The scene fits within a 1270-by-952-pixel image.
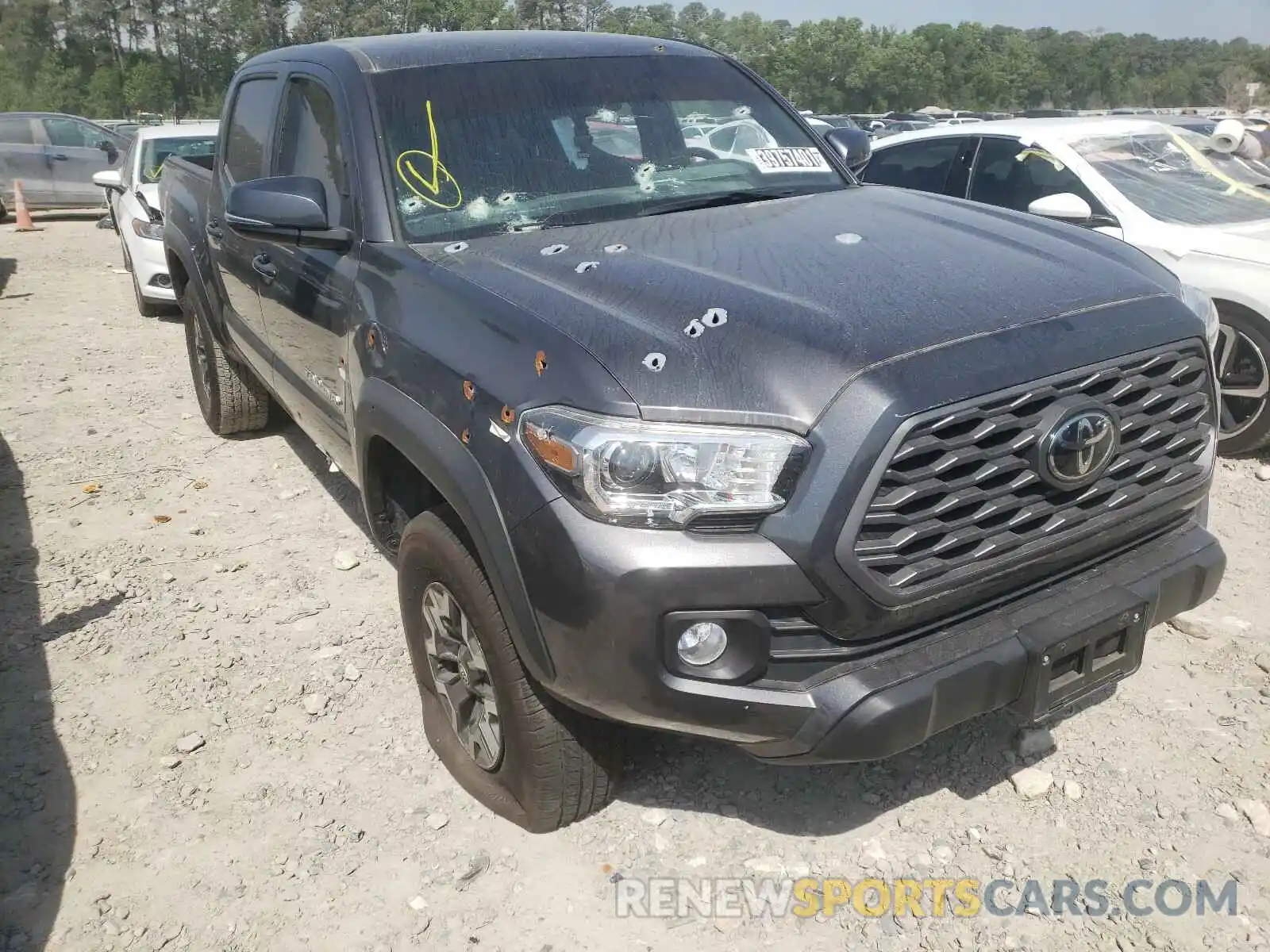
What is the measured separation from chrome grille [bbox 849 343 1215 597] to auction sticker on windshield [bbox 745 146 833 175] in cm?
155

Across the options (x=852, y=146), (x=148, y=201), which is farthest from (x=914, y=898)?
(x=148, y=201)

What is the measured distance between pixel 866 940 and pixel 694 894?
0.42 m

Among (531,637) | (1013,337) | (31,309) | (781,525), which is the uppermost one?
(1013,337)

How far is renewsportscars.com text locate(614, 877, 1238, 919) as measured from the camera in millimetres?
2520

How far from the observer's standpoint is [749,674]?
2.15 m

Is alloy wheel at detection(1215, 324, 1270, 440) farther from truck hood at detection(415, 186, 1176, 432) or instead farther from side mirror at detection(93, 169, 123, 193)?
side mirror at detection(93, 169, 123, 193)

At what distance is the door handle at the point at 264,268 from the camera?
12.6ft

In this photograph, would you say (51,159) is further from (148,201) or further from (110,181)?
(148,201)

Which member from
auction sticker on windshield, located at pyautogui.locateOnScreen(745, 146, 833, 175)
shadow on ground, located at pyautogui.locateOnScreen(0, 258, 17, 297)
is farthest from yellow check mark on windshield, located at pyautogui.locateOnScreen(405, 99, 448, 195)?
shadow on ground, located at pyautogui.locateOnScreen(0, 258, 17, 297)

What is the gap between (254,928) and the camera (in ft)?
8.45

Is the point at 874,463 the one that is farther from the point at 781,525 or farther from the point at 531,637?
the point at 531,637

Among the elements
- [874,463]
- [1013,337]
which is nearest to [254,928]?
[874,463]

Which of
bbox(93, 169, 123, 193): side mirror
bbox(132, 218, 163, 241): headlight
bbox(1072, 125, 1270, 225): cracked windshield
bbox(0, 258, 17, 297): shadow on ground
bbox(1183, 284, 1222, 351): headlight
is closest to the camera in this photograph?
bbox(1183, 284, 1222, 351): headlight

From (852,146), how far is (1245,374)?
91.8 inches
